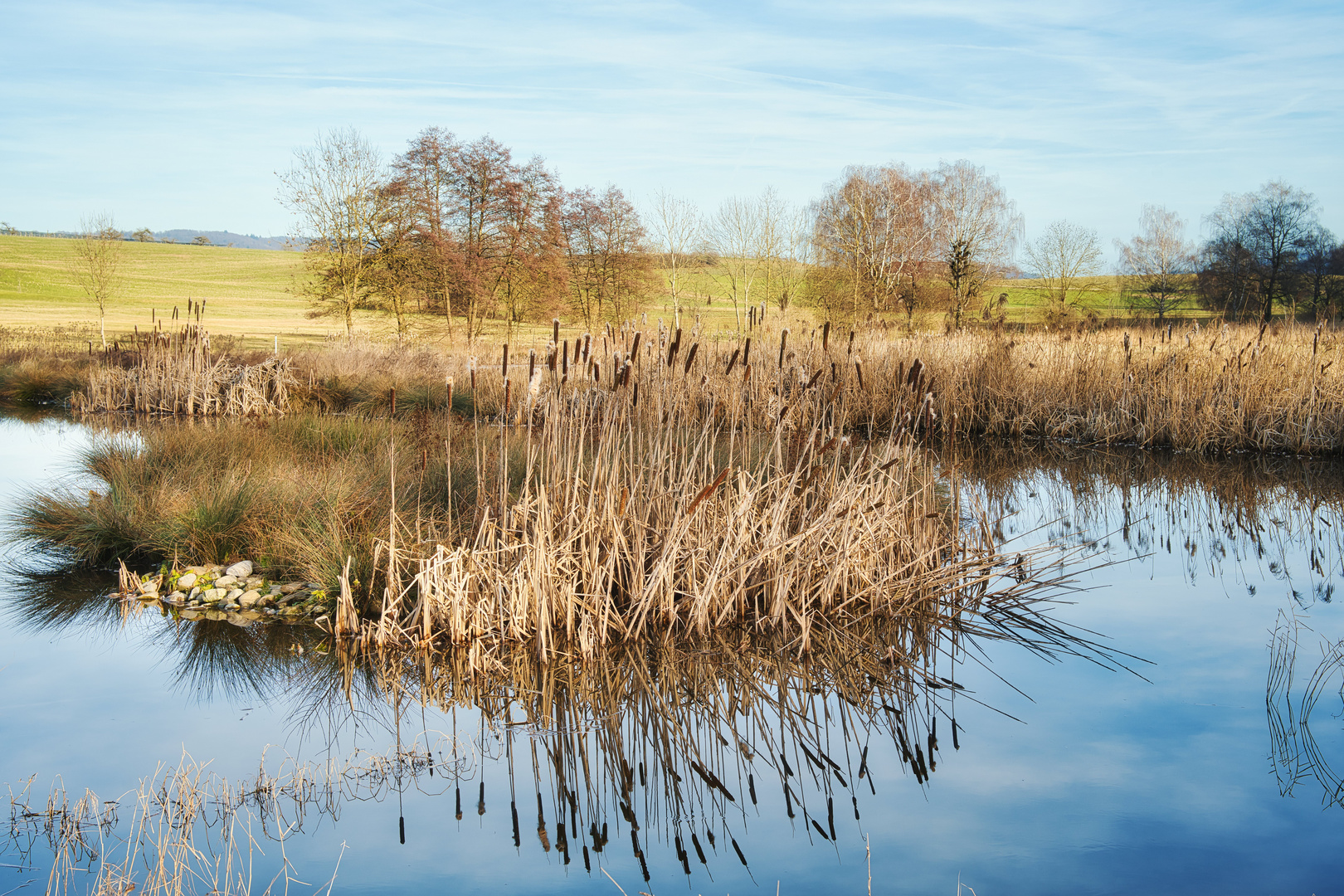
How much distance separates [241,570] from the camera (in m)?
5.11

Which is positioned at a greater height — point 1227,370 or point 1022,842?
point 1227,370

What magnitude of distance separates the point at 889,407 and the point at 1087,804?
27.0ft

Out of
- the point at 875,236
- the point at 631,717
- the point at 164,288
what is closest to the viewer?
the point at 631,717

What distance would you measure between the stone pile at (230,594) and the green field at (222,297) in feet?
63.4

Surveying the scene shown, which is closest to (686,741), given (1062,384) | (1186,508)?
(1186,508)

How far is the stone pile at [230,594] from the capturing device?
15.6 feet

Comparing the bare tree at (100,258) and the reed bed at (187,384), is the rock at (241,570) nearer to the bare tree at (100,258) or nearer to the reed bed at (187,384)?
the reed bed at (187,384)

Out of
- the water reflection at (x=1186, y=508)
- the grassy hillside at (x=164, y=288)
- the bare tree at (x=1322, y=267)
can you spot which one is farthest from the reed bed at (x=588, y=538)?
the bare tree at (x=1322, y=267)

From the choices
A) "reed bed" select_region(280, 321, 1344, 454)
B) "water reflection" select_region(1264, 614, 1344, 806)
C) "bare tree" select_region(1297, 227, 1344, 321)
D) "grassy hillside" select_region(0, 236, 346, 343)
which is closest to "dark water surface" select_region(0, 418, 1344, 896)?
"water reflection" select_region(1264, 614, 1344, 806)

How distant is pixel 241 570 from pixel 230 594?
0.73ft

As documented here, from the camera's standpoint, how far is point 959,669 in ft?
13.1

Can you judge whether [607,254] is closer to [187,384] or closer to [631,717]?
[187,384]

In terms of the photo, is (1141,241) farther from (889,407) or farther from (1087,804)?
(1087,804)

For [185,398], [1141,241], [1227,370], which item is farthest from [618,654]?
[1141,241]
